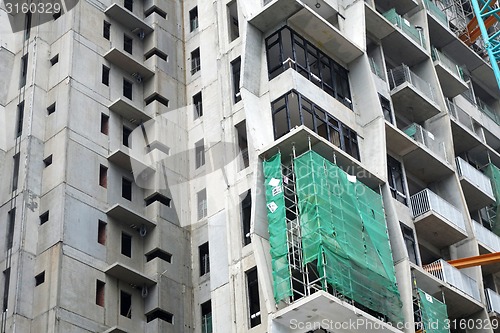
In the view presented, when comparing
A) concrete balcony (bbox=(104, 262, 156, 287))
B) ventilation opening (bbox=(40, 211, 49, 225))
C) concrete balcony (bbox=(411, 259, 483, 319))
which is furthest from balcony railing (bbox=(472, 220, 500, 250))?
ventilation opening (bbox=(40, 211, 49, 225))

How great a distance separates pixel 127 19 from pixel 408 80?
15130mm

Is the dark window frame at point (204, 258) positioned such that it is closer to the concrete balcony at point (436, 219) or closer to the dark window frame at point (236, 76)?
the dark window frame at point (236, 76)

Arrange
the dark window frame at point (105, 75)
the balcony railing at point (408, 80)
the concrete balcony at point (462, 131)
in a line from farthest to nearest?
the concrete balcony at point (462, 131) < the balcony railing at point (408, 80) < the dark window frame at point (105, 75)

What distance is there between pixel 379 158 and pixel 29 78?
697 inches

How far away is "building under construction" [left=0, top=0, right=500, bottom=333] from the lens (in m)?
37.2

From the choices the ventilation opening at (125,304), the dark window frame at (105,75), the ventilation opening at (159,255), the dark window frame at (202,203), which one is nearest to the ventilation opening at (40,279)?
the ventilation opening at (125,304)

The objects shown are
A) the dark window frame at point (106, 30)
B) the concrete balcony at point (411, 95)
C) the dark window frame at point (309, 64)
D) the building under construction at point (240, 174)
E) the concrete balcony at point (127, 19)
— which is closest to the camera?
the building under construction at point (240, 174)

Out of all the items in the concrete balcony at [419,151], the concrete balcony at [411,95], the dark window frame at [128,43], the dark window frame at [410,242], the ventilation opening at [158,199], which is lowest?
the dark window frame at [410,242]

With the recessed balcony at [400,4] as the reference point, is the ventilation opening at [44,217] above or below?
below

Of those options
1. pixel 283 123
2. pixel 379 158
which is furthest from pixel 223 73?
pixel 379 158

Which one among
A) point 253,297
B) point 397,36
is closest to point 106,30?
point 397,36

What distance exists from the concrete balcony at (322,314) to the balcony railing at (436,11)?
974 inches

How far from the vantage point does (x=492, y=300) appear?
43.0 meters

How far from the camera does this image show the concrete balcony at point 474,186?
155 feet
